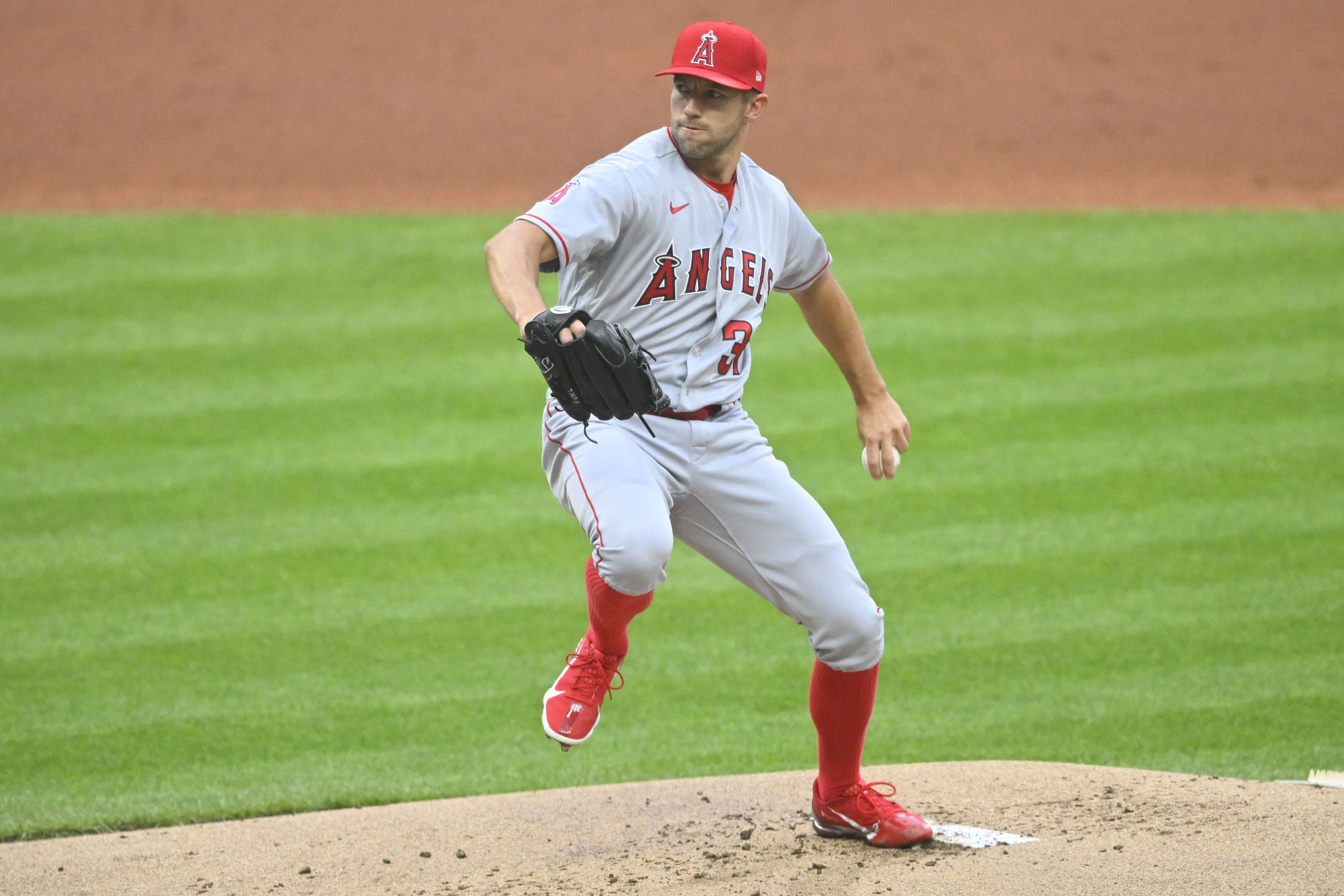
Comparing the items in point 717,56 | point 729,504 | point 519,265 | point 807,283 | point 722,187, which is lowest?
point 729,504

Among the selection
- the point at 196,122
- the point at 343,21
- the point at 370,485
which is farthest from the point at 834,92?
the point at 370,485

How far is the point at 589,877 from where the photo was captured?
3822 millimetres

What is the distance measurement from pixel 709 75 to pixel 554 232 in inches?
22.2

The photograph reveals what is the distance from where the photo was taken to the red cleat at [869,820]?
4.03 m

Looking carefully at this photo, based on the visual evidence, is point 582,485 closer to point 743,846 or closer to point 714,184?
point 714,184

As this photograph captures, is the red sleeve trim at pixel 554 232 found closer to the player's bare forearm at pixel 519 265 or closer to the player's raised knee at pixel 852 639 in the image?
the player's bare forearm at pixel 519 265

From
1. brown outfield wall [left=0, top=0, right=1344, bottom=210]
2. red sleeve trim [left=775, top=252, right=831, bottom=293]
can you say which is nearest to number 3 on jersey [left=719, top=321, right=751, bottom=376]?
red sleeve trim [left=775, top=252, right=831, bottom=293]

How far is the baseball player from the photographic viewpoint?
3576mm

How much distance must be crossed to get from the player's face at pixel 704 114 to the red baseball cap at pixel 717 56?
0.16 feet

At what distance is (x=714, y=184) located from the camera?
383 cm

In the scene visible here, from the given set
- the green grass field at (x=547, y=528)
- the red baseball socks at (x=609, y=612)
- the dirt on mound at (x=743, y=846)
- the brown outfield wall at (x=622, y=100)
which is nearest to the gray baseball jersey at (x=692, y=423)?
the red baseball socks at (x=609, y=612)

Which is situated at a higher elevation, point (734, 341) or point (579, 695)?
point (734, 341)

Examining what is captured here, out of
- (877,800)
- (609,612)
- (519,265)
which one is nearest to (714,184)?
(519,265)

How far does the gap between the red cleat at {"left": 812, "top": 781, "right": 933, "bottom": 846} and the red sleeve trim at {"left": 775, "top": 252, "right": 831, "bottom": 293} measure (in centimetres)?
139
